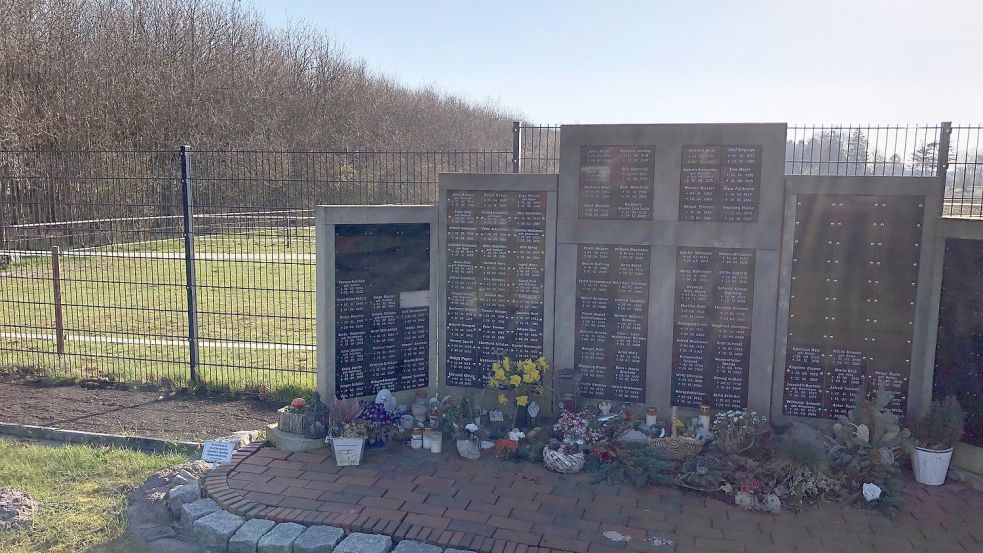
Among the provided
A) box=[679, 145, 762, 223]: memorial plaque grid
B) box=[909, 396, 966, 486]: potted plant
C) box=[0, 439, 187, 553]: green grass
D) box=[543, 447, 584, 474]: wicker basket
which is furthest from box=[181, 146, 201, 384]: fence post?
box=[909, 396, 966, 486]: potted plant

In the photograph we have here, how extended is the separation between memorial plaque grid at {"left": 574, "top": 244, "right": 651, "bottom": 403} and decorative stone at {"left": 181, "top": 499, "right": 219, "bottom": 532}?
3.30 m

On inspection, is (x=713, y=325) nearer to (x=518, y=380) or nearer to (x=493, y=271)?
(x=518, y=380)

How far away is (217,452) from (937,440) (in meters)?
5.66

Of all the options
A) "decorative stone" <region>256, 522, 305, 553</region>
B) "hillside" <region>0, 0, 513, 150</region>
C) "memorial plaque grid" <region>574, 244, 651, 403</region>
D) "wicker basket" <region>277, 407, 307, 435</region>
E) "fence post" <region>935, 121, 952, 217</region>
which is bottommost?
"decorative stone" <region>256, 522, 305, 553</region>

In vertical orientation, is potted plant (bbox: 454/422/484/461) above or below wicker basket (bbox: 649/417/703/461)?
below

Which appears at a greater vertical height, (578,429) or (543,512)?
(578,429)

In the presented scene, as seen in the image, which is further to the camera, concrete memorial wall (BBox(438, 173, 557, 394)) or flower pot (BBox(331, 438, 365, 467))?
concrete memorial wall (BBox(438, 173, 557, 394))

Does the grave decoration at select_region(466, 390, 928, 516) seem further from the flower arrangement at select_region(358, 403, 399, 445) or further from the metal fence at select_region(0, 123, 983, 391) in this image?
the metal fence at select_region(0, 123, 983, 391)

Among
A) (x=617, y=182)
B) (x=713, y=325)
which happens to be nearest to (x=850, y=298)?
(x=713, y=325)

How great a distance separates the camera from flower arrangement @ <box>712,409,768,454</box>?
18.9 ft

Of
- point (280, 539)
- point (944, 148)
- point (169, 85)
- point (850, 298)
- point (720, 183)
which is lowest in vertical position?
point (280, 539)

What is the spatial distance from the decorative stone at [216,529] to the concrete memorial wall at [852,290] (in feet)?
14.7

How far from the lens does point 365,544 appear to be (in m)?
4.56

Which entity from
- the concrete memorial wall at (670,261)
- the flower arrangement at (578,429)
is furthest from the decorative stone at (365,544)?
the concrete memorial wall at (670,261)
